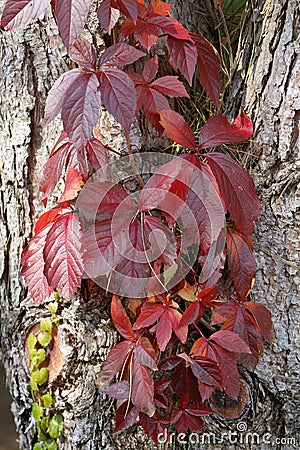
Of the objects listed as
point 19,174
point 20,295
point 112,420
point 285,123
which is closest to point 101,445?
point 112,420

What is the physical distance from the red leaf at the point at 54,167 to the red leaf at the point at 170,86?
0.68 ft

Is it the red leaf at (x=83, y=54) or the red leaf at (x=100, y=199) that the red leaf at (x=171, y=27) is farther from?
the red leaf at (x=100, y=199)

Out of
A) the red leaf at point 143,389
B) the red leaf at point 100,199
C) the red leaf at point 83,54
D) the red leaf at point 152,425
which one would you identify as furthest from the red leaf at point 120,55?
the red leaf at point 152,425

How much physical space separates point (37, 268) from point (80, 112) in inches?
15.4

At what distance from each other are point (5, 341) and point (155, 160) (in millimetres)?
590

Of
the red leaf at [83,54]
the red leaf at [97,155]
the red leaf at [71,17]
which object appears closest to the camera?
the red leaf at [71,17]

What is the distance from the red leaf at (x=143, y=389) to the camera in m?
1.06

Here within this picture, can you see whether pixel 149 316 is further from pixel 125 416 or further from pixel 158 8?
pixel 158 8

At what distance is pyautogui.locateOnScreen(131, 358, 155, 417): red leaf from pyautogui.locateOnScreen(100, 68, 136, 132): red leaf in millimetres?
489

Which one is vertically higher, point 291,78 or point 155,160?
point 291,78

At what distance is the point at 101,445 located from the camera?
1.20 metres

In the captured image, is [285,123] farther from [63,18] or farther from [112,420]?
[112,420]

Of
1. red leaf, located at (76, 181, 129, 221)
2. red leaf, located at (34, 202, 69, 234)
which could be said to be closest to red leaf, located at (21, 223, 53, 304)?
red leaf, located at (34, 202, 69, 234)

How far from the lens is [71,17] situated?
0.82 m
